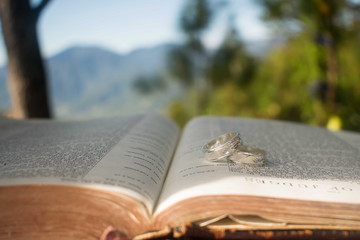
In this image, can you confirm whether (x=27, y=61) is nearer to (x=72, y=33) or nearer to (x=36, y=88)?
(x=36, y=88)

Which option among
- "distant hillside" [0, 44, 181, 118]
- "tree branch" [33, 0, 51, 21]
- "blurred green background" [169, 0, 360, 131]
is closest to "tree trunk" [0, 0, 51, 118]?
"tree branch" [33, 0, 51, 21]

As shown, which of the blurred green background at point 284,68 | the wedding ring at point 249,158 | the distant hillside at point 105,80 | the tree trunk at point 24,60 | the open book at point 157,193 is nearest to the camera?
the open book at point 157,193

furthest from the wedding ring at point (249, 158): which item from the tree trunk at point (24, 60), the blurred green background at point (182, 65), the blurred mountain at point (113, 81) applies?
the blurred mountain at point (113, 81)

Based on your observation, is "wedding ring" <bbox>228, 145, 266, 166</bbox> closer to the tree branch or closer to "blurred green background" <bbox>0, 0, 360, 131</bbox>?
the tree branch

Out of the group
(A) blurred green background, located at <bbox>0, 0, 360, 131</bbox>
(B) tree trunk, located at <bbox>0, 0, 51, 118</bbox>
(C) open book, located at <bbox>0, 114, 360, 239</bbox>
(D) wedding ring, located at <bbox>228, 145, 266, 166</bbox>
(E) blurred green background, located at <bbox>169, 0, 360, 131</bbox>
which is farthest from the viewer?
(A) blurred green background, located at <bbox>0, 0, 360, 131</bbox>

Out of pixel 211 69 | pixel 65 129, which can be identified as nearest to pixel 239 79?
pixel 211 69

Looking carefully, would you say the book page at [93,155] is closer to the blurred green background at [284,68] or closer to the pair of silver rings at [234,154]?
the pair of silver rings at [234,154]

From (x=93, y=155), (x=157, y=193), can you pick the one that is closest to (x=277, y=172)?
(x=157, y=193)
